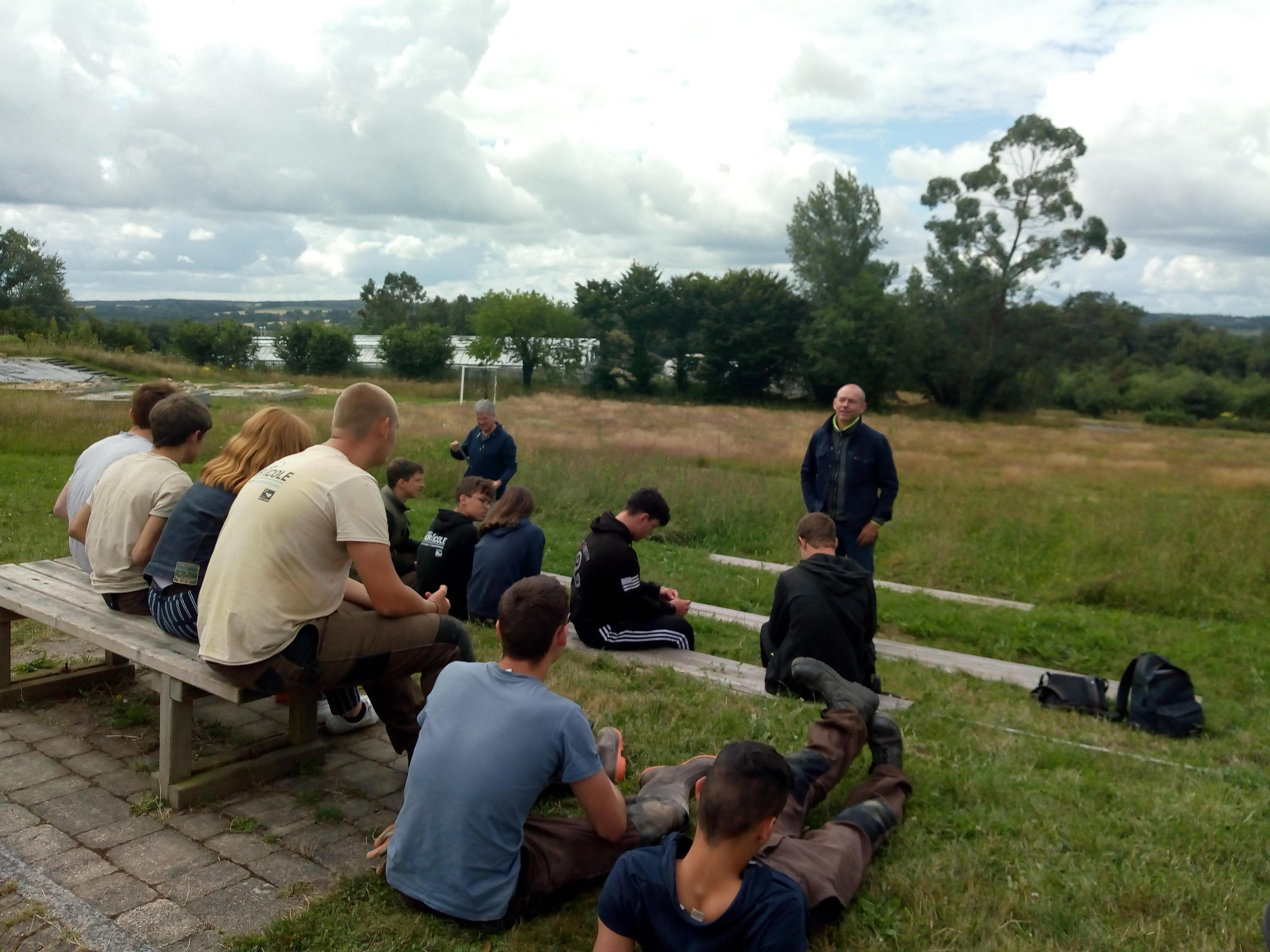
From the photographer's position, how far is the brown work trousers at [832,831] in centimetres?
308

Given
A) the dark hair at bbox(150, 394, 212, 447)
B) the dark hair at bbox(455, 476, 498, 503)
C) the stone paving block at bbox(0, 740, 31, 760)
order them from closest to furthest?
the stone paving block at bbox(0, 740, 31, 760), the dark hair at bbox(150, 394, 212, 447), the dark hair at bbox(455, 476, 498, 503)

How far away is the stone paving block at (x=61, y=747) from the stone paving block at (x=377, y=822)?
60.0 inches

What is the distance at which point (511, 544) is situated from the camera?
6.31m

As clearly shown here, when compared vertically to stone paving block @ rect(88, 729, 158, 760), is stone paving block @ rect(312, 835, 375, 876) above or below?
above

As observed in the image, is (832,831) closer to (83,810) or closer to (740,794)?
(740,794)

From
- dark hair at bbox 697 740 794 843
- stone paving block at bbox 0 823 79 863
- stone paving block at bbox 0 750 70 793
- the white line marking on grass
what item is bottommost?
the white line marking on grass

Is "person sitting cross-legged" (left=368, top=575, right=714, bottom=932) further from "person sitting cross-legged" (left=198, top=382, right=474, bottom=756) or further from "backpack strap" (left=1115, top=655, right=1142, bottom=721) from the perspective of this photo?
"backpack strap" (left=1115, top=655, right=1142, bottom=721)

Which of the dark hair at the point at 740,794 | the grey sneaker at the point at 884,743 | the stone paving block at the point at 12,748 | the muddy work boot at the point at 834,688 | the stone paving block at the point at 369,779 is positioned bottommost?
the stone paving block at the point at 12,748

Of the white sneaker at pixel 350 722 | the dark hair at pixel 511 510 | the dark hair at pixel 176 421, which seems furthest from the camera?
the dark hair at pixel 511 510

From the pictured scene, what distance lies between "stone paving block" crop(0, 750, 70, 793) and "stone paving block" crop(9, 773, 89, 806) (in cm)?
2

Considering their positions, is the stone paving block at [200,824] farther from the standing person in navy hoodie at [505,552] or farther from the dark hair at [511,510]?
the dark hair at [511,510]

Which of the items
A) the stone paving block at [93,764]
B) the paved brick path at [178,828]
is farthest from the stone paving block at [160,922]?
the stone paving block at [93,764]

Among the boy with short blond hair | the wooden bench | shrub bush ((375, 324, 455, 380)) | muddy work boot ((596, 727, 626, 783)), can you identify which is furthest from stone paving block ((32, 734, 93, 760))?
shrub bush ((375, 324, 455, 380))

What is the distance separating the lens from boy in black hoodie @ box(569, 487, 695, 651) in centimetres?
604
